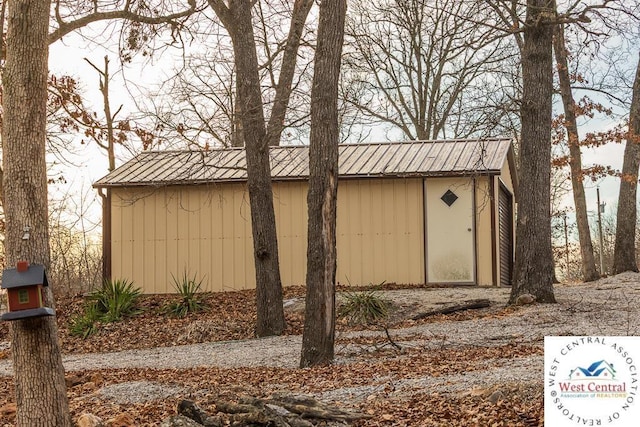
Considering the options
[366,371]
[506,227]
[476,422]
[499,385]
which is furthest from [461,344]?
[506,227]

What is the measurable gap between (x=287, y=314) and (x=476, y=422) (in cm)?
892

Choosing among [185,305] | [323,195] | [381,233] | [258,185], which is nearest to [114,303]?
[185,305]

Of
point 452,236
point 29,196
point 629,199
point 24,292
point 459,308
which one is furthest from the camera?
point 629,199

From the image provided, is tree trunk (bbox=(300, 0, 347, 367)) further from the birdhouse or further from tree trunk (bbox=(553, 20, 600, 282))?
tree trunk (bbox=(553, 20, 600, 282))

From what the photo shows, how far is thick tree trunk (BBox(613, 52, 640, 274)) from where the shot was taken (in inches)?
791

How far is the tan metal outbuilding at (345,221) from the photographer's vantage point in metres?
17.8

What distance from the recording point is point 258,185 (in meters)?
13.8

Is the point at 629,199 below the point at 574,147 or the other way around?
below

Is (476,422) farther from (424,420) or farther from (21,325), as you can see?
(21,325)

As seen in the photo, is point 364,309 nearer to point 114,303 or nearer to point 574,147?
point 114,303

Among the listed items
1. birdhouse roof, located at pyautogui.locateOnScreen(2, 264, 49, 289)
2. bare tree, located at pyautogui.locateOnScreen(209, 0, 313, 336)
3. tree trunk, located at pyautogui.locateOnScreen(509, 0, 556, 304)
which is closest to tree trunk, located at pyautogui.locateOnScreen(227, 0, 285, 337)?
bare tree, located at pyautogui.locateOnScreen(209, 0, 313, 336)

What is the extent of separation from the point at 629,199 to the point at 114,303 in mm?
12482

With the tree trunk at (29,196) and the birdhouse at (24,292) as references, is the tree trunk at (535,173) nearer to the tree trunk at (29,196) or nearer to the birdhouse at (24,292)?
the tree trunk at (29,196)

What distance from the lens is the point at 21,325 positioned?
6.69m
